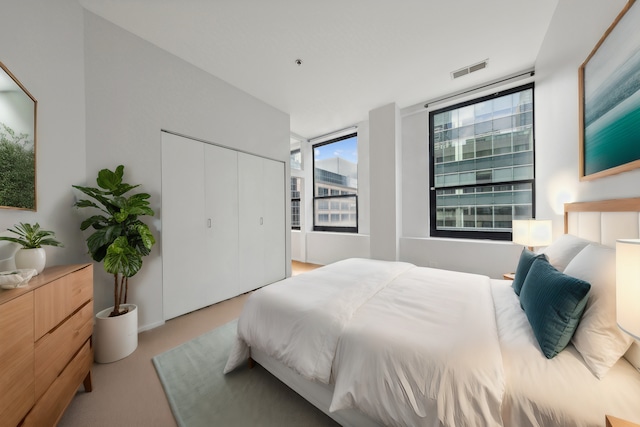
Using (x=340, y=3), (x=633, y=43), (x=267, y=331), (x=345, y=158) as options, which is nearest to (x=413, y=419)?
(x=267, y=331)

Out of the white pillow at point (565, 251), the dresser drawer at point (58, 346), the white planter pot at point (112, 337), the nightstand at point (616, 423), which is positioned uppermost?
the white pillow at point (565, 251)

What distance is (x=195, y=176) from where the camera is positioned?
9.02 ft

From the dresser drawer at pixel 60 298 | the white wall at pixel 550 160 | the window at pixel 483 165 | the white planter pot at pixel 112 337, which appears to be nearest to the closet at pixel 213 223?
the white planter pot at pixel 112 337

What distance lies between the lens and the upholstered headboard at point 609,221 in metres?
1.06

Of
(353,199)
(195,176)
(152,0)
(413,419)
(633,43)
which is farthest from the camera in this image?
(353,199)

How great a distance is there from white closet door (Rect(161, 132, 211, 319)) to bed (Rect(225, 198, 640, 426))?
135cm

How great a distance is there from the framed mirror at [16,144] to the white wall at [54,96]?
3.7 inches

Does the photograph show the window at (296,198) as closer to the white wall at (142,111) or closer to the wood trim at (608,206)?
the white wall at (142,111)

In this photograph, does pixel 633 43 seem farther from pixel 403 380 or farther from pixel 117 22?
pixel 117 22

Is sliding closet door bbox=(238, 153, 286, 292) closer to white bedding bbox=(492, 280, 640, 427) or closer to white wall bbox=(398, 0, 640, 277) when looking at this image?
white wall bbox=(398, 0, 640, 277)

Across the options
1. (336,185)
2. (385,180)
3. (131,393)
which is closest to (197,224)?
(131,393)

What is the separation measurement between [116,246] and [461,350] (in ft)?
7.96

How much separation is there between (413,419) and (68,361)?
1.88 meters

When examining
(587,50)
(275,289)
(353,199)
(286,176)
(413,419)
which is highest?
(587,50)
